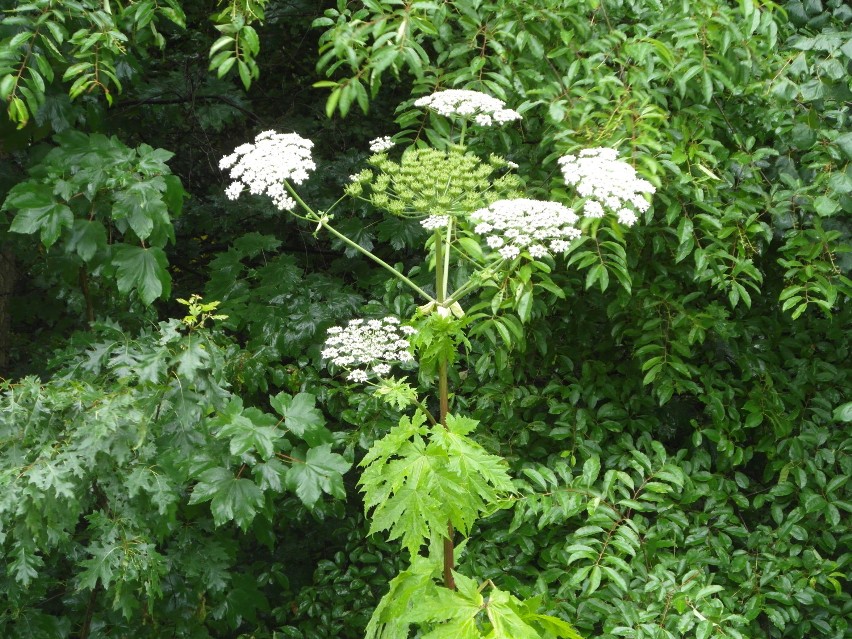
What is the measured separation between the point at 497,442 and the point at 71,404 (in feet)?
4.45

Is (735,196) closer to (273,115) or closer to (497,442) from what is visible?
(497,442)

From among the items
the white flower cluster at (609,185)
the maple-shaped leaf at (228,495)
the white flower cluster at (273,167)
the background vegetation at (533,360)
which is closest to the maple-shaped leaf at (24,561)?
the background vegetation at (533,360)

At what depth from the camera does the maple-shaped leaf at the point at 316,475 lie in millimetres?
2619

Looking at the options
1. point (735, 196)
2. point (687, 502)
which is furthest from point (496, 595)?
point (735, 196)

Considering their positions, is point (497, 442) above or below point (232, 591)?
above

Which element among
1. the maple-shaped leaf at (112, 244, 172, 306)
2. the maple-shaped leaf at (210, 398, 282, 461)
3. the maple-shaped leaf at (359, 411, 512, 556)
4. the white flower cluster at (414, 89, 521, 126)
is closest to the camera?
the maple-shaped leaf at (359, 411, 512, 556)

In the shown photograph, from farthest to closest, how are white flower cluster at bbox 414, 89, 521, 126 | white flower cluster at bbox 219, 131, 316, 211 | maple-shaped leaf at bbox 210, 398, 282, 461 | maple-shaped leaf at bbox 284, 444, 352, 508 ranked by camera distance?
maple-shaped leaf at bbox 284, 444, 352, 508, maple-shaped leaf at bbox 210, 398, 282, 461, white flower cluster at bbox 414, 89, 521, 126, white flower cluster at bbox 219, 131, 316, 211

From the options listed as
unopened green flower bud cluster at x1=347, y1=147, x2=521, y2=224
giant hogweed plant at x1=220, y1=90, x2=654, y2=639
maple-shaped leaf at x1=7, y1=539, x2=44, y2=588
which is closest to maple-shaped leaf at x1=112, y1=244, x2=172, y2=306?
giant hogweed plant at x1=220, y1=90, x2=654, y2=639

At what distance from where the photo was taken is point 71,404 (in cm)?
246

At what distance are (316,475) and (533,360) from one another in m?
0.99

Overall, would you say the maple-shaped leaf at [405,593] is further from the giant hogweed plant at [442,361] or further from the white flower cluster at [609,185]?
the white flower cluster at [609,185]

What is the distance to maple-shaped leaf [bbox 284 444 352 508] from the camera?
2.62 meters

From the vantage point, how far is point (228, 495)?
8.42 feet

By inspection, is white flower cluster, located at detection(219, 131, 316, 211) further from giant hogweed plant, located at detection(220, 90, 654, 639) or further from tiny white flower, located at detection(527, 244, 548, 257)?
tiny white flower, located at detection(527, 244, 548, 257)
